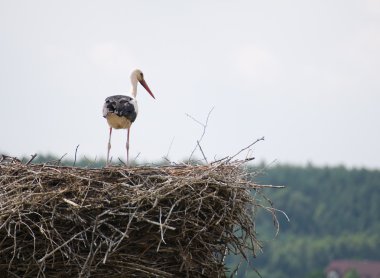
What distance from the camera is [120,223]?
9.26 m

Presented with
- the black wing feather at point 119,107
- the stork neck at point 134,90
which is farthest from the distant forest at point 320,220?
the black wing feather at point 119,107

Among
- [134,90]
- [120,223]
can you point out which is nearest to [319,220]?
[134,90]

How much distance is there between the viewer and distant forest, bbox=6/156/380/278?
76.5 m

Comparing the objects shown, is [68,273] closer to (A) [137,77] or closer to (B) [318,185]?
(A) [137,77]

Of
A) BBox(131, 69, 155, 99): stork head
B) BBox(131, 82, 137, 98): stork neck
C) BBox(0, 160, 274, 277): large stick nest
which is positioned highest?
BBox(131, 69, 155, 99): stork head

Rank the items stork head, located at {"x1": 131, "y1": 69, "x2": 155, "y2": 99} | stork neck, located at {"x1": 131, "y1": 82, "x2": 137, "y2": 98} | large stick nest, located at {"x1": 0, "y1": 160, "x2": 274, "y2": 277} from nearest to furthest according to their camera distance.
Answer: large stick nest, located at {"x1": 0, "y1": 160, "x2": 274, "y2": 277} < stork neck, located at {"x1": 131, "y1": 82, "x2": 137, "y2": 98} < stork head, located at {"x1": 131, "y1": 69, "x2": 155, "y2": 99}

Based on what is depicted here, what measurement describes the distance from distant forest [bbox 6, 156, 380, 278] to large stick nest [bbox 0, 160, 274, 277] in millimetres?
62812

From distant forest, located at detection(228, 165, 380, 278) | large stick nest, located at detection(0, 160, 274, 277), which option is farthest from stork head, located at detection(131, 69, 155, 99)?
distant forest, located at detection(228, 165, 380, 278)

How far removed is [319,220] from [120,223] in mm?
77595

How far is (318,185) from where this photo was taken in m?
93.1

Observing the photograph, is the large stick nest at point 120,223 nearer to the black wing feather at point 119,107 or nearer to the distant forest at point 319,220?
the black wing feather at point 119,107

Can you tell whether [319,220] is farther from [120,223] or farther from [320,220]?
[120,223]

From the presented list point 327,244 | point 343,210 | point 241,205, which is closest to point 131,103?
point 241,205

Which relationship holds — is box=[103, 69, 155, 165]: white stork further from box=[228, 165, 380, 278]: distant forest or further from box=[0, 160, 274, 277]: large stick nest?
box=[228, 165, 380, 278]: distant forest
